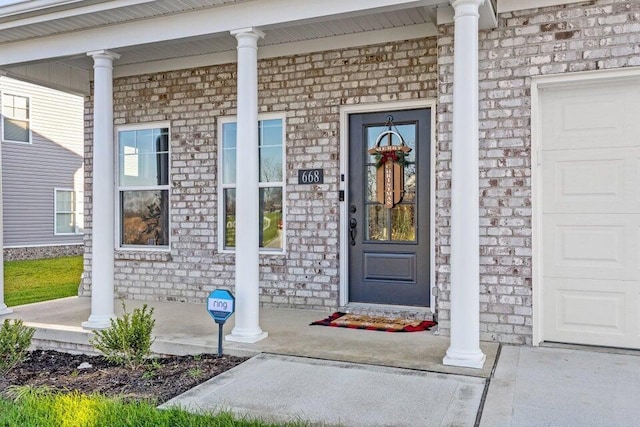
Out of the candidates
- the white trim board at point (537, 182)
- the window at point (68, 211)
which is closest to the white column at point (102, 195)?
the white trim board at point (537, 182)

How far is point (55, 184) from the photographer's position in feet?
48.1

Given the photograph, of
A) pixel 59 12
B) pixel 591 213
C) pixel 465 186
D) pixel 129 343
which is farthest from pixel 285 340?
pixel 59 12

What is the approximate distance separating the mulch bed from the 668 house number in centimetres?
226

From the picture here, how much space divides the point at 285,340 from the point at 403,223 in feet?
5.86

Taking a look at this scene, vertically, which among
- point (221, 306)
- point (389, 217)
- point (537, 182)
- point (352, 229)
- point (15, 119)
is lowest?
point (221, 306)

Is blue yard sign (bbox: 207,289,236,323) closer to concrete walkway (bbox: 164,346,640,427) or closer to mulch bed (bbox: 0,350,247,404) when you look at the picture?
mulch bed (bbox: 0,350,247,404)

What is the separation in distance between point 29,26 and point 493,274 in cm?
481

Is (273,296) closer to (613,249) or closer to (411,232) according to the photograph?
(411,232)

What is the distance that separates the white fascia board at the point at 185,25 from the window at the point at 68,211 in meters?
10.2

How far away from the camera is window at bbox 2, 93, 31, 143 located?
1327 centimetres

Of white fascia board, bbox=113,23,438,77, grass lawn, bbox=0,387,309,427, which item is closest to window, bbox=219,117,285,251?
white fascia board, bbox=113,23,438,77

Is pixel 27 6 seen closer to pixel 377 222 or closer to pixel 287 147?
pixel 287 147

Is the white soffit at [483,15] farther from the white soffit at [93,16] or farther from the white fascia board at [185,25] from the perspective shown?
the white soffit at [93,16]

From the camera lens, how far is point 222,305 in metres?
4.20
